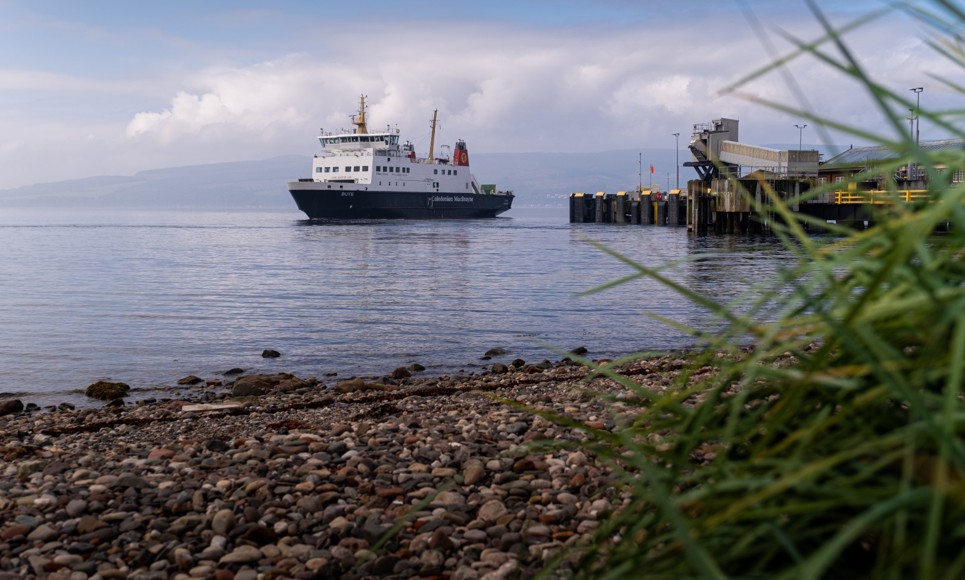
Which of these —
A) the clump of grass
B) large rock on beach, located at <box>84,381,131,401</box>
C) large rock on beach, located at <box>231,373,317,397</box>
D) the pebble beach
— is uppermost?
the clump of grass

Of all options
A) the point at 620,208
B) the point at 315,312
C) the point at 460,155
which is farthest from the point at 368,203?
the point at 315,312

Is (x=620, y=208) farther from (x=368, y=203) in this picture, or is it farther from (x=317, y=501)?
(x=317, y=501)

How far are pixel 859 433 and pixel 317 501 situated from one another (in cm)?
273

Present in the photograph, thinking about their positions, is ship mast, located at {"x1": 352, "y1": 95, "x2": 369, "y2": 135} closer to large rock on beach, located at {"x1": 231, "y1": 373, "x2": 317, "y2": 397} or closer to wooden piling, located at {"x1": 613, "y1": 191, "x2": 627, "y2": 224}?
wooden piling, located at {"x1": 613, "y1": 191, "x2": 627, "y2": 224}

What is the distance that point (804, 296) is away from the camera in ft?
4.06

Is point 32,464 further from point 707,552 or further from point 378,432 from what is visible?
point 707,552

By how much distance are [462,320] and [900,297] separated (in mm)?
13760

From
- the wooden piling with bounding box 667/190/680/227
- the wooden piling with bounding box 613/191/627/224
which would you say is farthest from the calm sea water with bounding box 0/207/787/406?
the wooden piling with bounding box 613/191/627/224

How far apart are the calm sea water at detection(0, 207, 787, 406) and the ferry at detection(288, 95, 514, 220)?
29.1 m

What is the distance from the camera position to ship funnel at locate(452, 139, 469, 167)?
234 feet

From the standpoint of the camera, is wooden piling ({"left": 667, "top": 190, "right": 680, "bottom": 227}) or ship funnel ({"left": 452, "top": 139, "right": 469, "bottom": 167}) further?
ship funnel ({"left": 452, "top": 139, "right": 469, "bottom": 167})

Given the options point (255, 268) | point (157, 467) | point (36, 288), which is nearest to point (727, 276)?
point (255, 268)

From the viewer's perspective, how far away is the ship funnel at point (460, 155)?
71188 mm

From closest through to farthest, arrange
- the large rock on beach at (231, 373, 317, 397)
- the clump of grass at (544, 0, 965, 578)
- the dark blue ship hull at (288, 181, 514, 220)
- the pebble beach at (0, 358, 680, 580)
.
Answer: the clump of grass at (544, 0, 965, 578)
the pebble beach at (0, 358, 680, 580)
the large rock on beach at (231, 373, 317, 397)
the dark blue ship hull at (288, 181, 514, 220)
